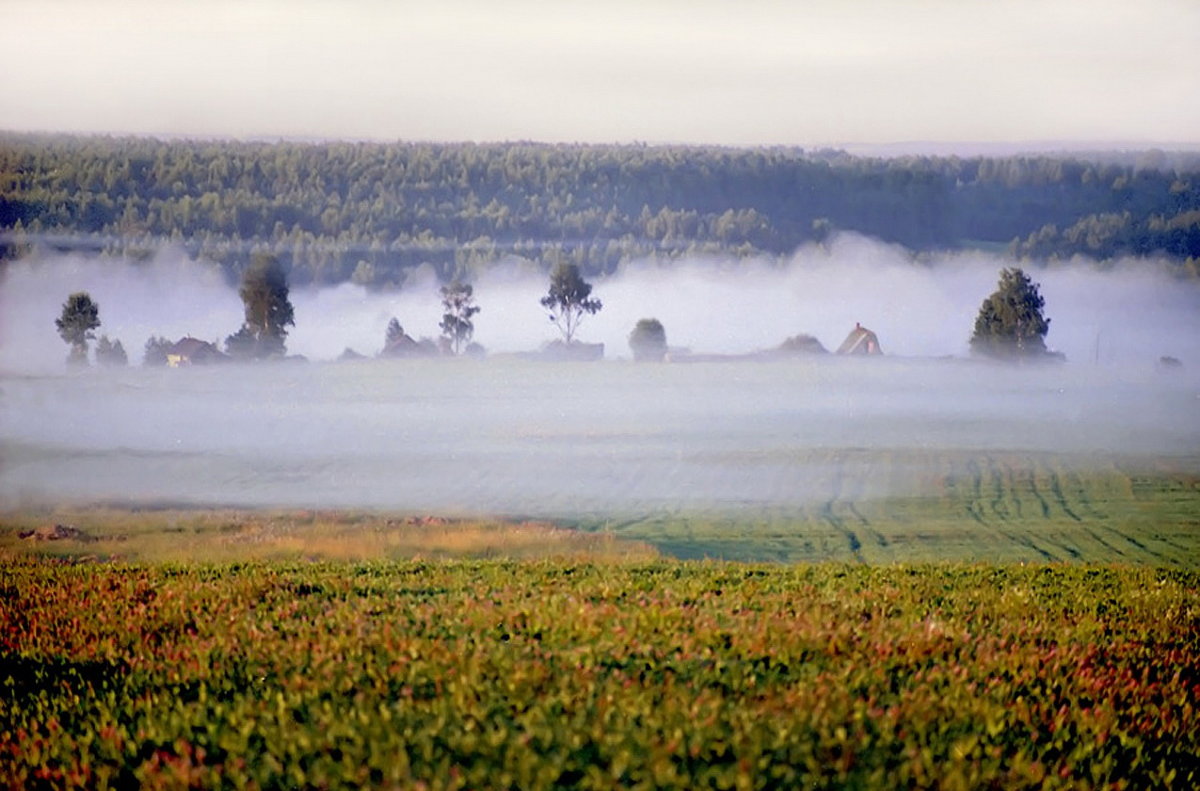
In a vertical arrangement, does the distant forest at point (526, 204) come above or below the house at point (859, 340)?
above

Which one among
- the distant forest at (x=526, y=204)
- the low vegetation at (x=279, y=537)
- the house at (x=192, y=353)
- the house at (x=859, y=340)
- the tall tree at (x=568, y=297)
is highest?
the distant forest at (x=526, y=204)

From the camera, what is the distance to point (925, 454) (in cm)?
1773

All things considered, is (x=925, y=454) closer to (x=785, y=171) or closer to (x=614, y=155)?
(x=785, y=171)

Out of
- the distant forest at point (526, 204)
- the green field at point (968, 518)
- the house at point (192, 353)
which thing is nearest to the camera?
the green field at point (968, 518)

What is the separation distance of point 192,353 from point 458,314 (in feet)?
12.2

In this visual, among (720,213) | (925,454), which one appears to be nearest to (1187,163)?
(925,454)

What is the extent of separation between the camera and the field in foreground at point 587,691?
22.0 ft

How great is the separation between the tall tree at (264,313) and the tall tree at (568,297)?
3636 mm

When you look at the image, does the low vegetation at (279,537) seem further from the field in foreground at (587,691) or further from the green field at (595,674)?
the field in foreground at (587,691)

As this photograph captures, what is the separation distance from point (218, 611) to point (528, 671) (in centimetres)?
394

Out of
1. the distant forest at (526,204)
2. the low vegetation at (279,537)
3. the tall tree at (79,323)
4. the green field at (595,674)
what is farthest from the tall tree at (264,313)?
the green field at (595,674)

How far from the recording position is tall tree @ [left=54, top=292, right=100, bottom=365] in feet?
57.7

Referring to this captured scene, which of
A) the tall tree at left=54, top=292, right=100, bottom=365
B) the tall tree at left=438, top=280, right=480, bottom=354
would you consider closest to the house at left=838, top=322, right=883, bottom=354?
the tall tree at left=438, top=280, right=480, bottom=354

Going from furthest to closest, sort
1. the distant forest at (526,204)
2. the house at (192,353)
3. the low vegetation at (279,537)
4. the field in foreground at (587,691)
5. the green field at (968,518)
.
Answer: the distant forest at (526,204), the house at (192,353), the green field at (968,518), the low vegetation at (279,537), the field in foreground at (587,691)
